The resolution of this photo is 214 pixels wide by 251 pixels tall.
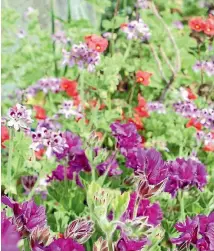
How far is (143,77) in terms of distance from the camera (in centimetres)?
321

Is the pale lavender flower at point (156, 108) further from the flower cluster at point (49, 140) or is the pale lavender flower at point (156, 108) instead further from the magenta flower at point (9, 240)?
the magenta flower at point (9, 240)

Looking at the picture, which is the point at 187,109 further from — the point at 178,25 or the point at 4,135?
the point at 178,25

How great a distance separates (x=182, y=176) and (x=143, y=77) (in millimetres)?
1549

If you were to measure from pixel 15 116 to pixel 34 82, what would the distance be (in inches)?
72.4

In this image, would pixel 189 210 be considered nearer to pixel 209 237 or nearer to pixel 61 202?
pixel 61 202

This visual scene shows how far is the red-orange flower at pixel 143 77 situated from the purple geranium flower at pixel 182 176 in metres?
1.45

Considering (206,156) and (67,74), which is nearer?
(206,156)

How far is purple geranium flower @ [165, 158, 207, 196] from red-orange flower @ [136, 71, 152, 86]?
145cm

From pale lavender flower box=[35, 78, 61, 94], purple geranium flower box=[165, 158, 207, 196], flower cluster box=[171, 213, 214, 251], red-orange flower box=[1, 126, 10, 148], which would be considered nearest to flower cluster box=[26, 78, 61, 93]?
pale lavender flower box=[35, 78, 61, 94]

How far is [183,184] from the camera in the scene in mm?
1710

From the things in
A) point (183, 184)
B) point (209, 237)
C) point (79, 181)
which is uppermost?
point (209, 237)

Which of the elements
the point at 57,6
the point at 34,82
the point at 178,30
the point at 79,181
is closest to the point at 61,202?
the point at 79,181

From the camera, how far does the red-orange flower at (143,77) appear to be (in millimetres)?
3211

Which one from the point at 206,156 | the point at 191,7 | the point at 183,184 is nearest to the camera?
the point at 183,184
